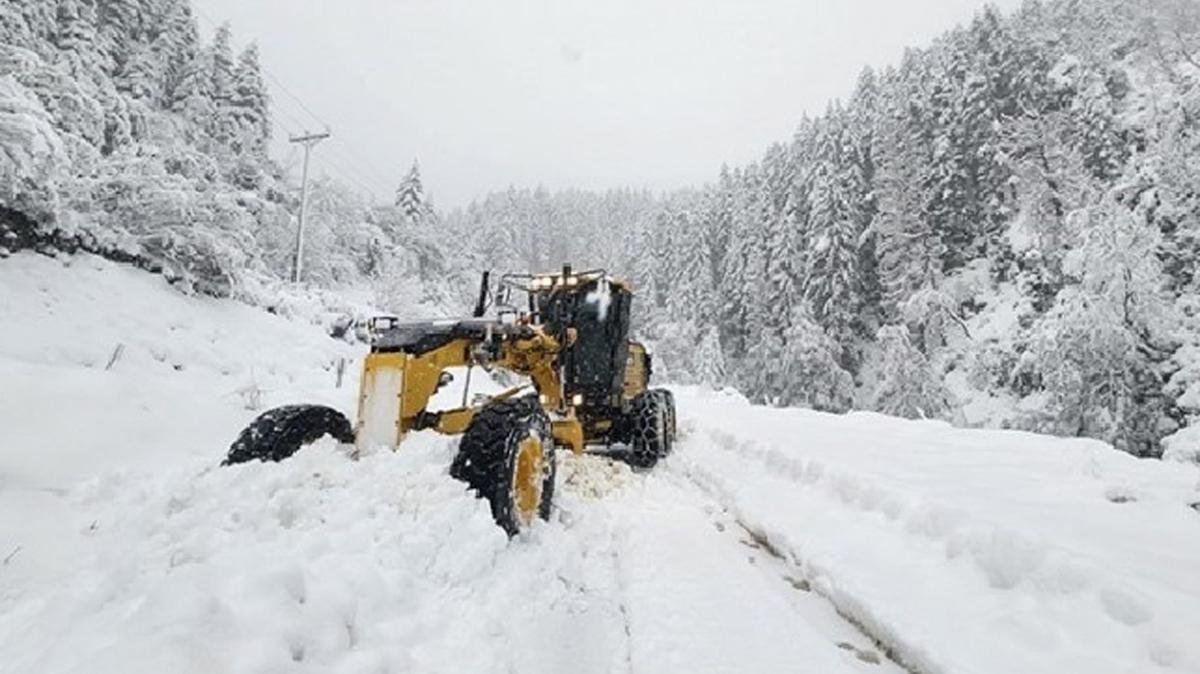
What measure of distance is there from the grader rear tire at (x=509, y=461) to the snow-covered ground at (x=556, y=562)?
182 mm

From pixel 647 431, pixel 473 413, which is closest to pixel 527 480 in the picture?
pixel 473 413

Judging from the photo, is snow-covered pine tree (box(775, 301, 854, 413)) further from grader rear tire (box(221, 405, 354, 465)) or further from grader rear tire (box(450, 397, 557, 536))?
grader rear tire (box(221, 405, 354, 465))

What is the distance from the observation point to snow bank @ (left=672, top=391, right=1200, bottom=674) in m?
3.09

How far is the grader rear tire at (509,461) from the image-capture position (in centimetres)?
427

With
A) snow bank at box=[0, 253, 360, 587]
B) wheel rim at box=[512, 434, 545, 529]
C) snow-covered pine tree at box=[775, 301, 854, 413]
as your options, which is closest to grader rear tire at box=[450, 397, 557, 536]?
wheel rim at box=[512, 434, 545, 529]

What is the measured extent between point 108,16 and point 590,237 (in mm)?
88626

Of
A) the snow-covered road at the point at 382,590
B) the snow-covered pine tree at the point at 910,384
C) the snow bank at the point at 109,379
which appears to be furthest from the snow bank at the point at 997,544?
the snow-covered pine tree at the point at 910,384

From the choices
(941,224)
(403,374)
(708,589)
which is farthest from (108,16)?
(941,224)

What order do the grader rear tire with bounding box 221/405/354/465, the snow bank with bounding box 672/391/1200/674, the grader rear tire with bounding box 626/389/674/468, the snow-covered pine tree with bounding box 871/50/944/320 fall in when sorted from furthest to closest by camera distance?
the snow-covered pine tree with bounding box 871/50/944/320
the grader rear tire with bounding box 626/389/674/468
the grader rear tire with bounding box 221/405/354/465
the snow bank with bounding box 672/391/1200/674

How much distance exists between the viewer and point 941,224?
4522cm

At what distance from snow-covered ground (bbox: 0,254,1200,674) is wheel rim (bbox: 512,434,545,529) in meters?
0.15

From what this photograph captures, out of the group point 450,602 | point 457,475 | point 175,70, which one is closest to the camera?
point 450,602

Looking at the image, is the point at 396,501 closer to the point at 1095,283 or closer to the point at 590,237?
the point at 1095,283

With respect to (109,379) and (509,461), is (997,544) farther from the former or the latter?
(109,379)
